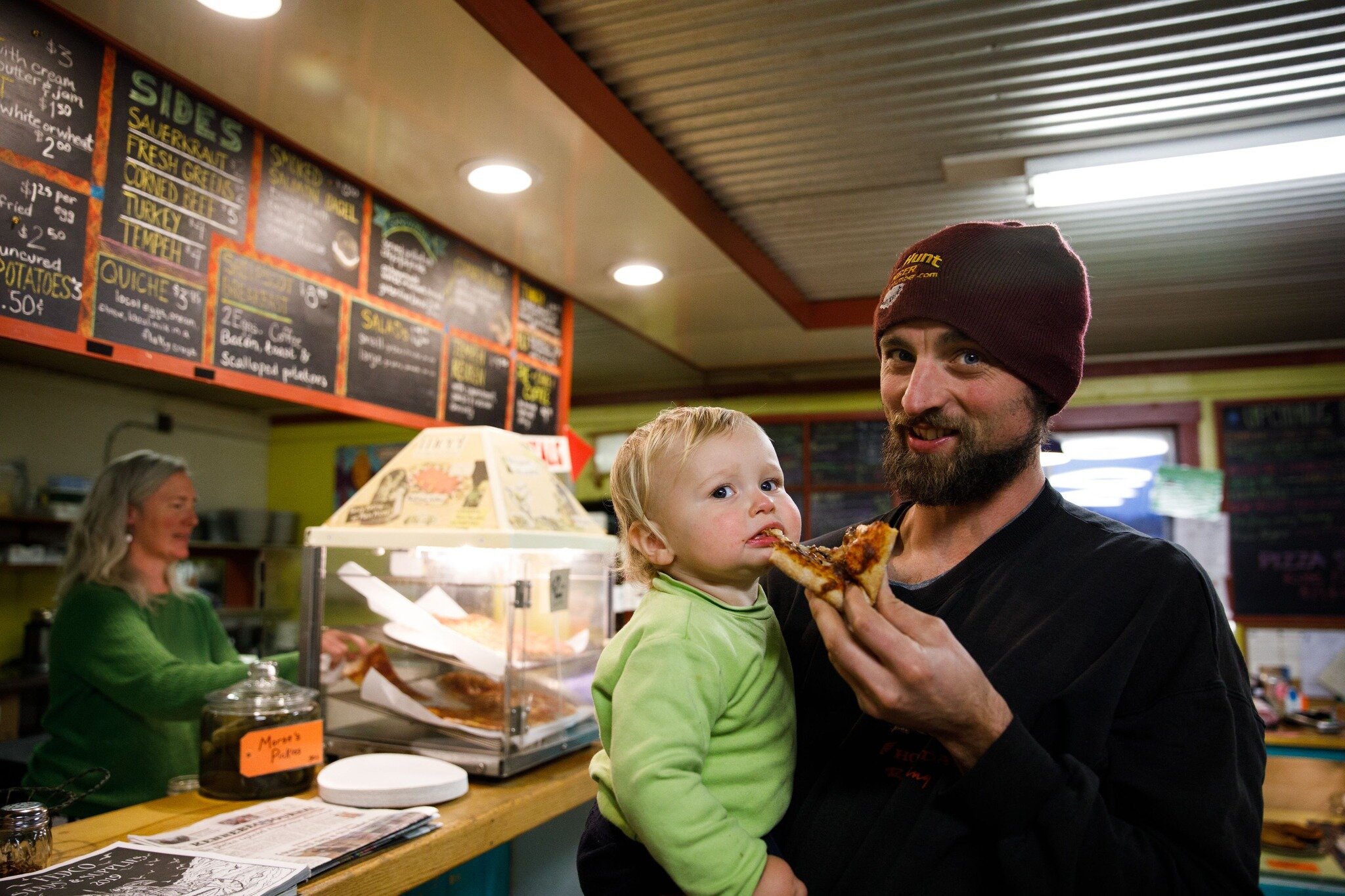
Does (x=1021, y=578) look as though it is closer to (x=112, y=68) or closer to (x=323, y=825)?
(x=323, y=825)

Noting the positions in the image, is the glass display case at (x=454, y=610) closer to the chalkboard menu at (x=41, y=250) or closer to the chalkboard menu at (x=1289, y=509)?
the chalkboard menu at (x=41, y=250)

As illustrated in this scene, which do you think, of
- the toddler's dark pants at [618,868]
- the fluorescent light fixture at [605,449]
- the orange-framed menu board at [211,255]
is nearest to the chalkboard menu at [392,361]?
the orange-framed menu board at [211,255]

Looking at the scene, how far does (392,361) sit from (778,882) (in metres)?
2.67

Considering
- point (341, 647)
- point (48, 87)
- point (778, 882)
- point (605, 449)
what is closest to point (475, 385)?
point (341, 647)

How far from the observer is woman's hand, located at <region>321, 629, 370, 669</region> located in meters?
2.52

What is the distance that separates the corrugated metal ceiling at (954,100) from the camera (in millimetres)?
2348

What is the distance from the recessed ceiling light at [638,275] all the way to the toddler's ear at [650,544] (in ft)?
8.03

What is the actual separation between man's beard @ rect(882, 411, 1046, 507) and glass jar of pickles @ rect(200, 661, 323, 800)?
65.2 inches

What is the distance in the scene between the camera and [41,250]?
88.8 inches

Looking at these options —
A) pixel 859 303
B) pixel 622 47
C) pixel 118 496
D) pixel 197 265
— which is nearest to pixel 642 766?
pixel 622 47

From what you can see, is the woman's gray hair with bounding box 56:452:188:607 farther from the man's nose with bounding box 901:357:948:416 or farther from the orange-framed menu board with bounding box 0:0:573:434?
the man's nose with bounding box 901:357:948:416

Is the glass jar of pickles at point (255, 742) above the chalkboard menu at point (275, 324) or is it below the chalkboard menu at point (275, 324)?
below

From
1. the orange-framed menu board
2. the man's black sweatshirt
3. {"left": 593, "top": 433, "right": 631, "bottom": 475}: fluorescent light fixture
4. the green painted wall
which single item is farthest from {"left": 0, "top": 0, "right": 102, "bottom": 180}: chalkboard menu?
{"left": 593, "top": 433, "right": 631, "bottom": 475}: fluorescent light fixture

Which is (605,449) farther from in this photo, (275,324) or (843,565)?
(843,565)
